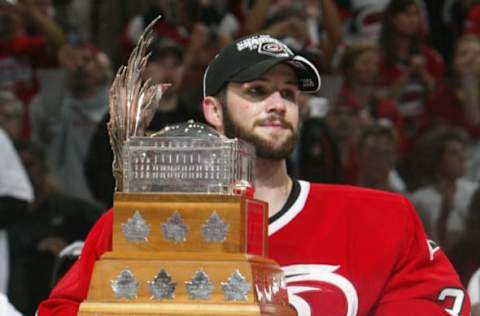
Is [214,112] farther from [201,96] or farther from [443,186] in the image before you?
[201,96]

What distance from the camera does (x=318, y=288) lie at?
15.6 feet

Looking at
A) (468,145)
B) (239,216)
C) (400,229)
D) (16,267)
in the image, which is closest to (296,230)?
(400,229)

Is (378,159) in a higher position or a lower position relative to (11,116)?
lower

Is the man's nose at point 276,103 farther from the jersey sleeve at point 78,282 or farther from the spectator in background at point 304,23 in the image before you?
the spectator in background at point 304,23

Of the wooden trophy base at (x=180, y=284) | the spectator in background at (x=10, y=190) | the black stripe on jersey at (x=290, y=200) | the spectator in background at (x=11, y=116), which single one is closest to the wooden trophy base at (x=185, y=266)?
the wooden trophy base at (x=180, y=284)

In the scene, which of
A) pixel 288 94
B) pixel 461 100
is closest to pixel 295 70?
pixel 288 94

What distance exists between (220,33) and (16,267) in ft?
7.28

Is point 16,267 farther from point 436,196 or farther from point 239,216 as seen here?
point 239,216

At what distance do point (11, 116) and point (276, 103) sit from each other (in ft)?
14.4

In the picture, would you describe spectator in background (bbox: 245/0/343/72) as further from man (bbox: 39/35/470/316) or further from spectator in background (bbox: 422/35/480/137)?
man (bbox: 39/35/470/316)

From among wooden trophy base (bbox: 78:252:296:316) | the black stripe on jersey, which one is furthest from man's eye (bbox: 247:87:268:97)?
wooden trophy base (bbox: 78:252:296:316)

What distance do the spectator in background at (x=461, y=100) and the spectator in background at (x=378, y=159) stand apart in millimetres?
443

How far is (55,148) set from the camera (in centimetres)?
899

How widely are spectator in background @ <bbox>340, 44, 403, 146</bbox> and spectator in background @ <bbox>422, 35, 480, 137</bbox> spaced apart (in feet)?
0.70
